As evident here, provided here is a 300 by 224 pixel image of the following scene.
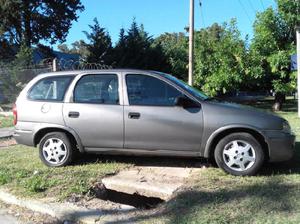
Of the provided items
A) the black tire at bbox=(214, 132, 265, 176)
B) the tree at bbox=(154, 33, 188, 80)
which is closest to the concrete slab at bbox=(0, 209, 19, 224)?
the black tire at bbox=(214, 132, 265, 176)

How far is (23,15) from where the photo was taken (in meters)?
38.4

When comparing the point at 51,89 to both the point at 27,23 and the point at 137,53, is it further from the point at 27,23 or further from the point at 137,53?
the point at 27,23

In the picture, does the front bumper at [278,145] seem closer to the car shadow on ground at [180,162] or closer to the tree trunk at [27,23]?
the car shadow on ground at [180,162]

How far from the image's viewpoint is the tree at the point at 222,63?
18844mm

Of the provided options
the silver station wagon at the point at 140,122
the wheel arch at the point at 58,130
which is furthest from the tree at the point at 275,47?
the wheel arch at the point at 58,130

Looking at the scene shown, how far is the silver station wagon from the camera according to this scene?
21.2ft

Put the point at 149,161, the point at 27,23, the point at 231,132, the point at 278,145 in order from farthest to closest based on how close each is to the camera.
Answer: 1. the point at 27,23
2. the point at 149,161
3. the point at 231,132
4. the point at 278,145

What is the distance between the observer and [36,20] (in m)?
39.6

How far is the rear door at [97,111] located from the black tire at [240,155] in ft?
5.32

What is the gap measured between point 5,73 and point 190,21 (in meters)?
8.38

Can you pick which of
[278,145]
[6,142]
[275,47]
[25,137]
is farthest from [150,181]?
[275,47]

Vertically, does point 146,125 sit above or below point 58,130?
above

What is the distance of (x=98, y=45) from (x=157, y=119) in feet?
81.5

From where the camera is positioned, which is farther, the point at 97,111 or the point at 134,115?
the point at 97,111
